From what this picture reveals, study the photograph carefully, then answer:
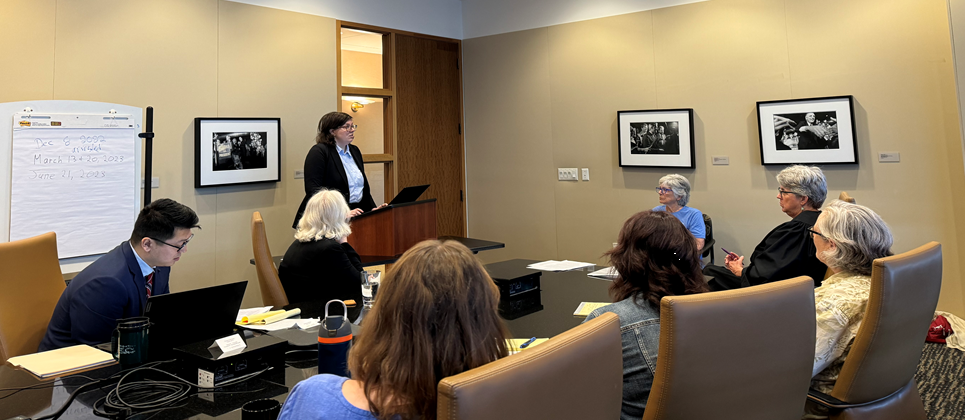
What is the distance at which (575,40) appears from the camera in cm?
618

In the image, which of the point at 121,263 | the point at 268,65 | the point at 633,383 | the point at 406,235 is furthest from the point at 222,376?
the point at 268,65

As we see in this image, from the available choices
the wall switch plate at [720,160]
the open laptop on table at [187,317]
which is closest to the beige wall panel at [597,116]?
the wall switch plate at [720,160]

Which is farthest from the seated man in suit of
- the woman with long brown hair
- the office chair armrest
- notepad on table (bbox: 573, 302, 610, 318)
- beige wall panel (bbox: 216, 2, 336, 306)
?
beige wall panel (bbox: 216, 2, 336, 306)

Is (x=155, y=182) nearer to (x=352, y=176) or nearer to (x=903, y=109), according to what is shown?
(x=352, y=176)

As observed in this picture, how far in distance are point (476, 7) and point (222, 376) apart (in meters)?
6.02

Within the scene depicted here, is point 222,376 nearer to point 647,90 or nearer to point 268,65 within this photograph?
point 268,65

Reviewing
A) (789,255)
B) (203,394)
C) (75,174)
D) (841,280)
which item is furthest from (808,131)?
(75,174)

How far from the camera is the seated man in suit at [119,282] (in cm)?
210

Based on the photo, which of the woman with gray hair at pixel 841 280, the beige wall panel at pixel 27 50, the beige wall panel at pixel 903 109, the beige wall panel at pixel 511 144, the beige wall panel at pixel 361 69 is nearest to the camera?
the woman with gray hair at pixel 841 280

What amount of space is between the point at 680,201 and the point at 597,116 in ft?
5.75

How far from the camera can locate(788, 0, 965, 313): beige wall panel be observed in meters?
4.45

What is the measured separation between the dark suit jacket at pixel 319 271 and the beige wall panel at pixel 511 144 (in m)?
3.69

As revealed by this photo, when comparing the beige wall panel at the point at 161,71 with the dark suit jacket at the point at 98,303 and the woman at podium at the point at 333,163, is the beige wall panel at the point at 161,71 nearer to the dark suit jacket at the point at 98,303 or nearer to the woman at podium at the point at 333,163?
the woman at podium at the point at 333,163

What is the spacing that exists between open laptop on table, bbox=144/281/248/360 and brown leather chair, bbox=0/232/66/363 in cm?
93
